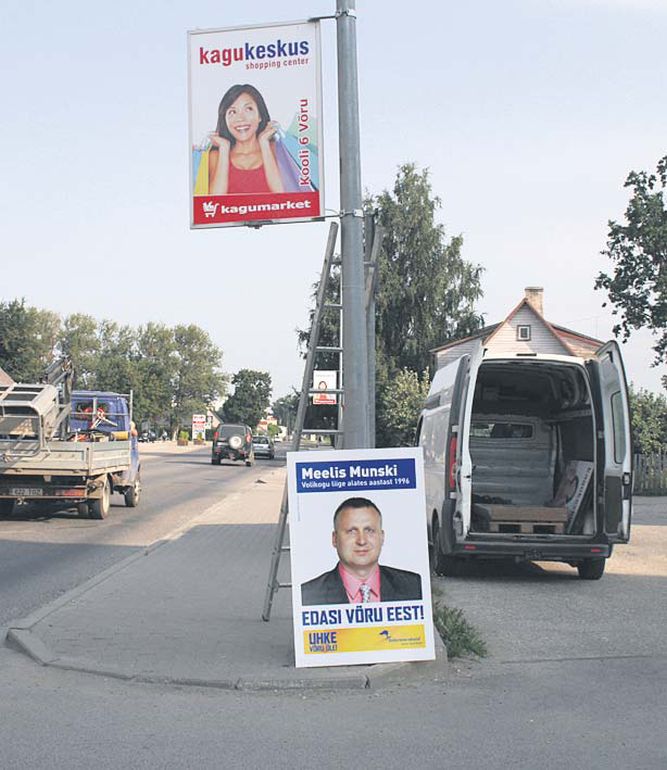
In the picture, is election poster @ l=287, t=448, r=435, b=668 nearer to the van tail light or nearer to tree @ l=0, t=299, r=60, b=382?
the van tail light

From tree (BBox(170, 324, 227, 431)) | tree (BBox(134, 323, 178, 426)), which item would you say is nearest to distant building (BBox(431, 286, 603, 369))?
tree (BBox(134, 323, 178, 426))

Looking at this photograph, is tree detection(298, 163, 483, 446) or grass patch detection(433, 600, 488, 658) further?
tree detection(298, 163, 483, 446)

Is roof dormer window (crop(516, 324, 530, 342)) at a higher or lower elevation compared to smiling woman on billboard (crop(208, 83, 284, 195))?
higher

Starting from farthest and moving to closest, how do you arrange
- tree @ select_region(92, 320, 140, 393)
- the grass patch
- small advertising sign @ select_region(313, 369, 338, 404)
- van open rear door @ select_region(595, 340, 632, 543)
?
tree @ select_region(92, 320, 140, 393) < van open rear door @ select_region(595, 340, 632, 543) < small advertising sign @ select_region(313, 369, 338, 404) < the grass patch

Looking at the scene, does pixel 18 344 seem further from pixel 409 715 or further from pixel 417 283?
pixel 409 715

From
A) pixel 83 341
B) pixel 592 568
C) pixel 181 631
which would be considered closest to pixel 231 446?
pixel 592 568

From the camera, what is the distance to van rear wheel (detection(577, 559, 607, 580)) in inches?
465

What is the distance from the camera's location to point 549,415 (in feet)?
44.4

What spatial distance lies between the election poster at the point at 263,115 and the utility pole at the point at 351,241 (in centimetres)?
36

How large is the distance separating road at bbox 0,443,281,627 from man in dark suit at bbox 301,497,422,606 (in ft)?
11.3

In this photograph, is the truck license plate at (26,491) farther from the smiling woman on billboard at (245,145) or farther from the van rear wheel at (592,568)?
the smiling woman on billboard at (245,145)

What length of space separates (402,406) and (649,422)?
515 inches

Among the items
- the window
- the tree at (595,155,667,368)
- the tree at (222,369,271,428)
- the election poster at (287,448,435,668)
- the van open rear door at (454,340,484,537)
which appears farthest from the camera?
the tree at (222,369,271,428)

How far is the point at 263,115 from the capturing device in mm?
7699
